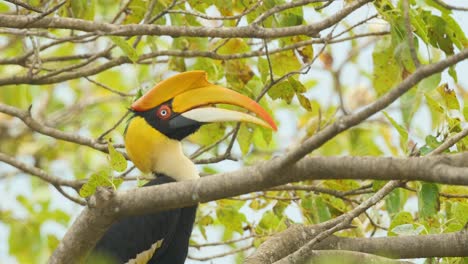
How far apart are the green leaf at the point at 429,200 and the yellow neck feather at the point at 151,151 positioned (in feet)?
4.92

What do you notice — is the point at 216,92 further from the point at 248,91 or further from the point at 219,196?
the point at 219,196

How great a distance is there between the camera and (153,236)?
4805 mm

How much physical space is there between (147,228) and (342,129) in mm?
2164

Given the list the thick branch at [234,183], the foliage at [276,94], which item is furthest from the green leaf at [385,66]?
the thick branch at [234,183]

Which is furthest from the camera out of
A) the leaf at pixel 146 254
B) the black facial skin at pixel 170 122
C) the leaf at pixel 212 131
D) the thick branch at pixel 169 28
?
the leaf at pixel 212 131

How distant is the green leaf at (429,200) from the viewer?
3.87 m

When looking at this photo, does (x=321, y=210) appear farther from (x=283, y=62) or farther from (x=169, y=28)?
(x=169, y=28)

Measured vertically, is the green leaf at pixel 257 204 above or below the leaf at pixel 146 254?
above

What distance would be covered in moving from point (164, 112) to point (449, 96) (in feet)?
→ 5.10

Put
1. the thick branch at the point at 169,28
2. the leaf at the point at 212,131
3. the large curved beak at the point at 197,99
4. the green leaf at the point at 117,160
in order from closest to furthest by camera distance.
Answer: the green leaf at the point at 117,160, the thick branch at the point at 169,28, the large curved beak at the point at 197,99, the leaf at the point at 212,131

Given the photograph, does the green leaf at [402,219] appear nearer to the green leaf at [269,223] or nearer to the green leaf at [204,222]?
the green leaf at [269,223]

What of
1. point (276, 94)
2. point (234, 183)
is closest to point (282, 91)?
point (276, 94)

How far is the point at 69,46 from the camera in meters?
7.75

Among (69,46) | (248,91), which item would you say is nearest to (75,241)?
(248,91)
